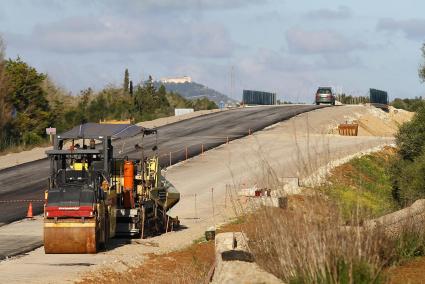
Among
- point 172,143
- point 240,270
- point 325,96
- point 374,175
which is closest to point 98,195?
point 240,270

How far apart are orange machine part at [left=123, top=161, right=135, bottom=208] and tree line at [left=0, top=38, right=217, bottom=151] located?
117ft

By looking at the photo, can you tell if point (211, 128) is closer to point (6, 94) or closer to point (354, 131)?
point (354, 131)

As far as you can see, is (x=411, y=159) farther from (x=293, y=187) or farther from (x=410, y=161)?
(x=293, y=187)

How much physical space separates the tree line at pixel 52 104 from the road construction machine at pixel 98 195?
35262 mm

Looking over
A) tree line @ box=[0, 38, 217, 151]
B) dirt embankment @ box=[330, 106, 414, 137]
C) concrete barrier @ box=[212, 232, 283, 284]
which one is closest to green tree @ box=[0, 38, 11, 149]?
tree line @ box=[0, 38, 217, 151]

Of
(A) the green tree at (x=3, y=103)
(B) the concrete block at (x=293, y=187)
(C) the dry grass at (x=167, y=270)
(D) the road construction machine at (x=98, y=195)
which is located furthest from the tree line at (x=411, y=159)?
(A) the green tree at (x=3, y=103)

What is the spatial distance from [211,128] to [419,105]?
27594 millimetres

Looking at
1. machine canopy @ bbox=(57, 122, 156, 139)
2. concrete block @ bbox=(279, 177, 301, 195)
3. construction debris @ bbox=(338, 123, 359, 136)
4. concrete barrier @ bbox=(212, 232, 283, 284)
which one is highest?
construction debris @ bbox=(338, 123, 359, 136)

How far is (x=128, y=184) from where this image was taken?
26.4 meters

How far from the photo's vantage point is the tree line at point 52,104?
66625 mm

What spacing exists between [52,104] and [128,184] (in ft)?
183

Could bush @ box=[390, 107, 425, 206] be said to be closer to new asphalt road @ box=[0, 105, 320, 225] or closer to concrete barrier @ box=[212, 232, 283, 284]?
Answer: new asphalt road @ box=[0, 105, 320, 225]

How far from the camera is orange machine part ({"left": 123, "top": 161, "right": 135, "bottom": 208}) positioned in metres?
26.1

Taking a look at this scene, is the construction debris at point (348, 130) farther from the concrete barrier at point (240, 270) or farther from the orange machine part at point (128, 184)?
the concrete barrier at point (240, 270)
